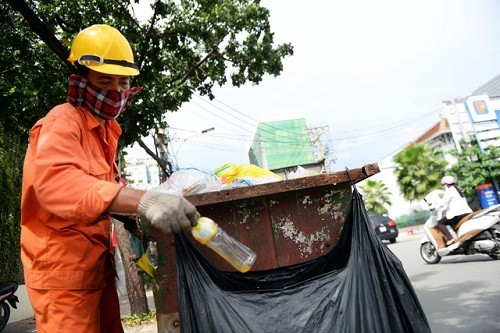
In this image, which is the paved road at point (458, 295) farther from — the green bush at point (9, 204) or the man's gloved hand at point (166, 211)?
the man's gloved hand at point (166, 211)

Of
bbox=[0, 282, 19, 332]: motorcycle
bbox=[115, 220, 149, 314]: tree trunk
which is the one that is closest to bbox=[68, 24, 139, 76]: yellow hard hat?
bbox=[0, 282, 19, 332]: motorcycle

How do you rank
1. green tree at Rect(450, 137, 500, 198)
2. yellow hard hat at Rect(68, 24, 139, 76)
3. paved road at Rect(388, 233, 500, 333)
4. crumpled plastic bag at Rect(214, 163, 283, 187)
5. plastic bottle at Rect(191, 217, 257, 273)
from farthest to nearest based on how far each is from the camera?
green tree at Rect(450, 137, 500, 198), paved road at Rect(388, 233, 500, 333), crumpled plastic bag at Rect(214, 163, 283, 187), yellow hard hat at Rect(68, 24, 139, 76), plastic bottle at Rect(191, 217, 257, 273)

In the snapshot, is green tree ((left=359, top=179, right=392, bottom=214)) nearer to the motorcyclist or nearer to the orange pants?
the motorcyclist

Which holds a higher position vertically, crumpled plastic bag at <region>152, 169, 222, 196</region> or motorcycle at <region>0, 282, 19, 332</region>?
crumpled plastic bag at <region>152, 169, 222, 196</region>

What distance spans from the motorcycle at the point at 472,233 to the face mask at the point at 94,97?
6470mm

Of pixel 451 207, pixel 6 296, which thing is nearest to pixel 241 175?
pixel 6 296

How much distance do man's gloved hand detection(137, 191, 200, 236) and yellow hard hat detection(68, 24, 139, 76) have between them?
731 millimetres

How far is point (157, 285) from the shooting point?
1.73m

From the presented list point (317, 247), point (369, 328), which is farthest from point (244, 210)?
point (369, 328)

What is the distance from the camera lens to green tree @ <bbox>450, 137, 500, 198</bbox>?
18812mm

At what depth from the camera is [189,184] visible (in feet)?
6.06

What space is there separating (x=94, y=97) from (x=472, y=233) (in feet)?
21.7

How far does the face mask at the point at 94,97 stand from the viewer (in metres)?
1.70

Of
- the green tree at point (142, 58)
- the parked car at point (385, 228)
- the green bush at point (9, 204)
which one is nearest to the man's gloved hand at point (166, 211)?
the green tree at point (142, 58)
